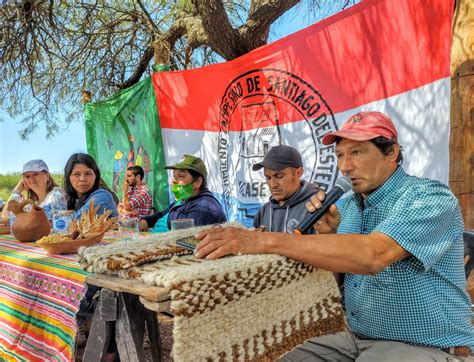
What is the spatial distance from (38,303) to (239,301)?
1424mm

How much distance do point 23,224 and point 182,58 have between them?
19.3 ft

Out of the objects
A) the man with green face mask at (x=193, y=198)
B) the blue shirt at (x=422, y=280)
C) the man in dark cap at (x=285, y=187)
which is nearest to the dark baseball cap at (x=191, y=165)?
the man with green face mask at (x=193, y=198)

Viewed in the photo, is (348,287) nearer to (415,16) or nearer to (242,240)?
(242,240)

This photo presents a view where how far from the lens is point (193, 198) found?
3.65 m

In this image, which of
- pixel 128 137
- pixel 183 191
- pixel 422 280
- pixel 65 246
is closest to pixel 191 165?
pixel 183 191

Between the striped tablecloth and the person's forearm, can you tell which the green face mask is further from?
the person's forearm

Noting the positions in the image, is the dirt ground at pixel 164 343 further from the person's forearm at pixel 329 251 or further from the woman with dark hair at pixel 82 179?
the person's forearm at pixel 329 251

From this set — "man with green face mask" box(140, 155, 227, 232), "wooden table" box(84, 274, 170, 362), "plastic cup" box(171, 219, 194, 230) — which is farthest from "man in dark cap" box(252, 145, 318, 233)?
"wooden table" box(84, 274, 170, 362)

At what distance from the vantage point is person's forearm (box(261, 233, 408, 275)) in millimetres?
1262

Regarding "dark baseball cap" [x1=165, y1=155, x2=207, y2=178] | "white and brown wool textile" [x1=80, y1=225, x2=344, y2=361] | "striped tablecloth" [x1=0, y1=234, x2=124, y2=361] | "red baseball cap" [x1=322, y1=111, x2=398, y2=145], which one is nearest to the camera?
"white and brown wool textile" [x1=80, y1=225, x2=344, y2=361]

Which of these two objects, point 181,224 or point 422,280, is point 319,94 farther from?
point 422,280

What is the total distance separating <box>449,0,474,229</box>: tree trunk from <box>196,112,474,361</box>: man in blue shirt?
1282 millimetres

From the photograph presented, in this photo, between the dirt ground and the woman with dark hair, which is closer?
the dirt ground

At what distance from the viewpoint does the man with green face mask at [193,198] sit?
3518 mm
